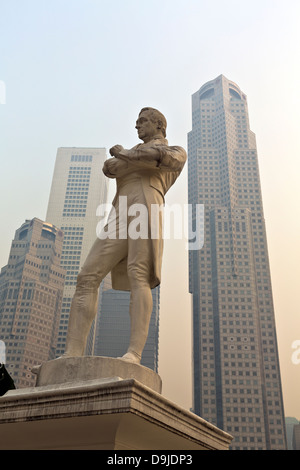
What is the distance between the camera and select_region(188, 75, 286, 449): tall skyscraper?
7938 centimetres

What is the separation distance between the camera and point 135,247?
5.03 m

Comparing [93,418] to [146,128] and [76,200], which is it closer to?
[146,128]

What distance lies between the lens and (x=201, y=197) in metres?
110

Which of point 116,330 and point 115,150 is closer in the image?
point 115,150

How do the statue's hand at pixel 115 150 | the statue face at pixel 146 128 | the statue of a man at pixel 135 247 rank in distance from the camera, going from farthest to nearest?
1. the statue face at pixel 146 128
2. the statue's hand at pixel 115 150
3. the statue of a man at pixel 135 247

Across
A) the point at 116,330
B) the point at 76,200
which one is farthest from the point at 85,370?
the point at 76,200

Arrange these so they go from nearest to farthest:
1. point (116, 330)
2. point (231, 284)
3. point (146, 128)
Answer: point (146, 128) < point (231, 284) < point (116, 330)

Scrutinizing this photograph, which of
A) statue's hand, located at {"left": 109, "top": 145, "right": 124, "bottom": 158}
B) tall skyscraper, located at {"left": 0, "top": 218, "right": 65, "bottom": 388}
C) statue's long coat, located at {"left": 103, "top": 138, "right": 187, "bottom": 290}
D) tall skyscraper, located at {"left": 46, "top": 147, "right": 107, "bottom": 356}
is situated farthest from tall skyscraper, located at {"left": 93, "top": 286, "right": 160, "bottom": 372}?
statue's hand, located at {"left": 109, "top": 145, "right": 124, "bottom": 158}

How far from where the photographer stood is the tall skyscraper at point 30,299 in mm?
85062

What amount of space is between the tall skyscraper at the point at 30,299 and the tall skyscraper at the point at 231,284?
103ft

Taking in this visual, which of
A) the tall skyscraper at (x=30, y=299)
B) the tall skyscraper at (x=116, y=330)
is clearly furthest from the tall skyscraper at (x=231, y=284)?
the tall skyscraper at (x=30, y=299)

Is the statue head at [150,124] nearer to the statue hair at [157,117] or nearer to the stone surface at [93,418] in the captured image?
the statue hair at [157,117]

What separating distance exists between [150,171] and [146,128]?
0.71 metres
